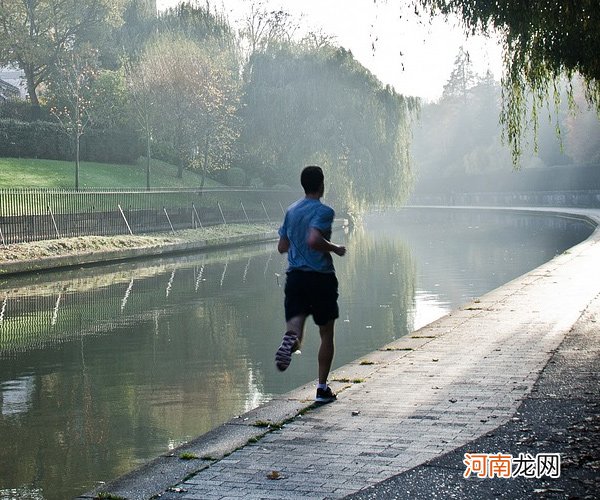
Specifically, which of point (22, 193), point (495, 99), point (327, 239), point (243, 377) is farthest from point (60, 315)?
point (495, 99)

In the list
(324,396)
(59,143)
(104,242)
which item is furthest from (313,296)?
(59,143)

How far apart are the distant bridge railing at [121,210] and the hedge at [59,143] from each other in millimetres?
7749

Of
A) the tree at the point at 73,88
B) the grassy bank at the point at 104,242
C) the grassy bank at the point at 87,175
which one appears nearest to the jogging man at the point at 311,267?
the grassy bank at the point at 104,242

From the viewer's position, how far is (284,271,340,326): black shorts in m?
8.51

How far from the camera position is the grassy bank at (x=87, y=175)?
4653 centimetres

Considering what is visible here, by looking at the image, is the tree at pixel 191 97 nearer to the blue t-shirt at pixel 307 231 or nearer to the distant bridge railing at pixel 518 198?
the distant bridge railing at pixel 518 198

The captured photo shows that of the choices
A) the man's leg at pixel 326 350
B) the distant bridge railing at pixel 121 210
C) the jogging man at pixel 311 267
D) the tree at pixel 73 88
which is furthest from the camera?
the tree at pixel 73 88

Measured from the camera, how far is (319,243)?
8375 millimetres

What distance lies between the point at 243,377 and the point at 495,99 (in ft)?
380

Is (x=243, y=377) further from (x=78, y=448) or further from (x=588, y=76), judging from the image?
(x=588, y=76)

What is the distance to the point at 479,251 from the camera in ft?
119

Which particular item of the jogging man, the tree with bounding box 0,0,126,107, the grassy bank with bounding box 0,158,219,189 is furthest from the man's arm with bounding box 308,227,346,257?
the tree with bounding box 0,0,126,107

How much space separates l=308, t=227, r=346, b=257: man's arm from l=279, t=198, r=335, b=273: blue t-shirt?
0.14 ft
